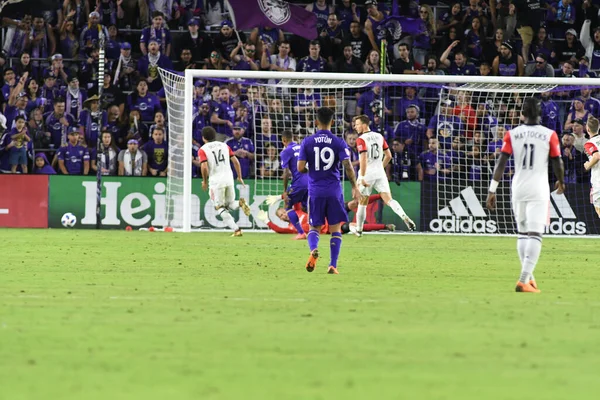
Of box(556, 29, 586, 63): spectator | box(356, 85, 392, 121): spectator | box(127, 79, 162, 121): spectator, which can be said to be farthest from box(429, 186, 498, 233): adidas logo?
box(127, 79, 162, 121): spectator

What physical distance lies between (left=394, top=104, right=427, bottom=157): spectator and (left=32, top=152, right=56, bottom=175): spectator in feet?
26.8

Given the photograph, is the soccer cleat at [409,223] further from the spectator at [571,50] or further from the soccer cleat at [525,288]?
the soccer cleat at [525,288]

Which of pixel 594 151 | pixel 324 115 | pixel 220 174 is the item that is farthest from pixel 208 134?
pixel 324 115

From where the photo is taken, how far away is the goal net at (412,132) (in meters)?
26.8

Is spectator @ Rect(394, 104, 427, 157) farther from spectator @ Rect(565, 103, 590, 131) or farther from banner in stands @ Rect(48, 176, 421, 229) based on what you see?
spectator @ Rect(565, 103, 590, 131)

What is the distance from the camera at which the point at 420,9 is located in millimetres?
30891

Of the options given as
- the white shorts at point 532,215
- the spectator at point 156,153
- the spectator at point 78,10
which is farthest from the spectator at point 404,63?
the white shorts at point 532,215

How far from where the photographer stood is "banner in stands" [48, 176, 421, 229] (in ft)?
88.7

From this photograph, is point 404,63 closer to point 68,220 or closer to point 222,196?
point 222,196

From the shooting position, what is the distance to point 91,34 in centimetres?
2895

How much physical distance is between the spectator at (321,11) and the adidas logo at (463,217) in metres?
6.59

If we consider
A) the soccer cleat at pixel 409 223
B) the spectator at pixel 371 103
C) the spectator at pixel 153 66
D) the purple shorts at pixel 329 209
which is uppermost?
the spectator at pixel 153 66

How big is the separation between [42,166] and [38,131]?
35.6 inches

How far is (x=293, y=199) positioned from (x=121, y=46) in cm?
804
